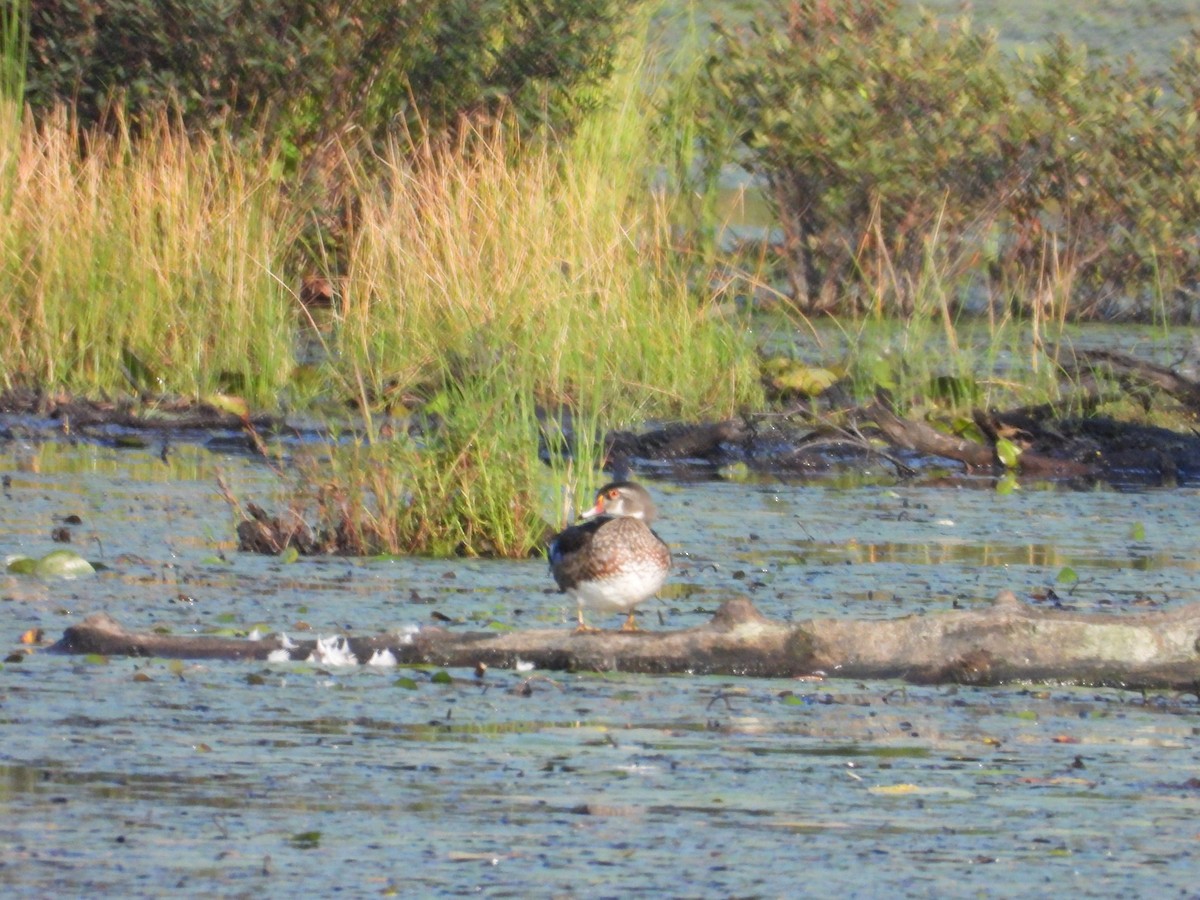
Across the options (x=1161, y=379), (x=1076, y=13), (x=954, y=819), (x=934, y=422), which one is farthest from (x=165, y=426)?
(x=1076, y=13)

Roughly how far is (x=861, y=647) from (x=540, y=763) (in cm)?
111

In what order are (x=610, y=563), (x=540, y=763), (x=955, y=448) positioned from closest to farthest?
(x=540, y=763), (x=610, y=563), (x=955, y=448)

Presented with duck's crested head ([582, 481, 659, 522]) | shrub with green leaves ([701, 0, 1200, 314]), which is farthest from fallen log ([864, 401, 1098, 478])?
shrub with green leaves ([701, 0, 1200, 314])

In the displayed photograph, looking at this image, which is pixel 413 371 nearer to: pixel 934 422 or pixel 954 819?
pixel 934 422

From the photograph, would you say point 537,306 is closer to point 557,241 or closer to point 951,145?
point 557,241

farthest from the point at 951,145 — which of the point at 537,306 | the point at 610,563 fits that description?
the point at 610,563

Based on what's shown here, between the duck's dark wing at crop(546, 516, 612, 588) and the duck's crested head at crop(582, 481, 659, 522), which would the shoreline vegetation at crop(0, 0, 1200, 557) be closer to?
the duck's crested head at crop(582, 481, 659, 522)

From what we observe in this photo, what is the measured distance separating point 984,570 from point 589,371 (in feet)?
15.3

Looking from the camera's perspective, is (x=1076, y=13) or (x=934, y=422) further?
(x=1076, y=13)

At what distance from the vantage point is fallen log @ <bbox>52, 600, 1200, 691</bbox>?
19.9 feet

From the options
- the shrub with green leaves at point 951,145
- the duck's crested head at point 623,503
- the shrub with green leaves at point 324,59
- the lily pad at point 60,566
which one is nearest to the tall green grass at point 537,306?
the shrub with green leaves at point 324,59

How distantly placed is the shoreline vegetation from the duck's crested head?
1.30m

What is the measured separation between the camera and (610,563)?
6.84 meters

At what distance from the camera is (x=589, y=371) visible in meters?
13.2
